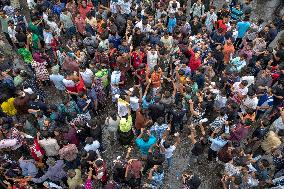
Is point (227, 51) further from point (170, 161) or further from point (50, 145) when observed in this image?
point (50, 145)

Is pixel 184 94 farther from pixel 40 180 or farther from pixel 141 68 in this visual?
pixel 40 180

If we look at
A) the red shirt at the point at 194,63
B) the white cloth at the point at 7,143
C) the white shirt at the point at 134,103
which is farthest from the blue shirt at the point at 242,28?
the white cloth at the point at 7,143

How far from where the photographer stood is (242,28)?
13.7m

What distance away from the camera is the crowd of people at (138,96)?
9820 millimetres

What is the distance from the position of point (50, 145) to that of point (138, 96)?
9.47ft

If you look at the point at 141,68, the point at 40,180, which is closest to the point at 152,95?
the point at 141,68

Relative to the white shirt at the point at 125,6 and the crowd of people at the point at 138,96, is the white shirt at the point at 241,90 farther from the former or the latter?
the white shirt at the point at 125,6

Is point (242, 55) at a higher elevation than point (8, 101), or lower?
higher

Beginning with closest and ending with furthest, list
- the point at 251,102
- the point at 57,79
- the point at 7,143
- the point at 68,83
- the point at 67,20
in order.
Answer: the point at 7,143
the point at 251,102
the point at 68,83
the point at 57,79
the point at 67,20

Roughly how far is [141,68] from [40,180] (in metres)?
4.60

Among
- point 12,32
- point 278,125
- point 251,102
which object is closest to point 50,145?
point 12,32

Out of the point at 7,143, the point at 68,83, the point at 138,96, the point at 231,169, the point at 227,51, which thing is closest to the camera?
the point at 231,169

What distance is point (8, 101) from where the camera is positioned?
11.2 metres

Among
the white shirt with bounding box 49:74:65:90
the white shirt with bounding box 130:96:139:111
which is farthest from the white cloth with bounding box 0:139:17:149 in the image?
the white shirt with bounding box 130:96:139:111
